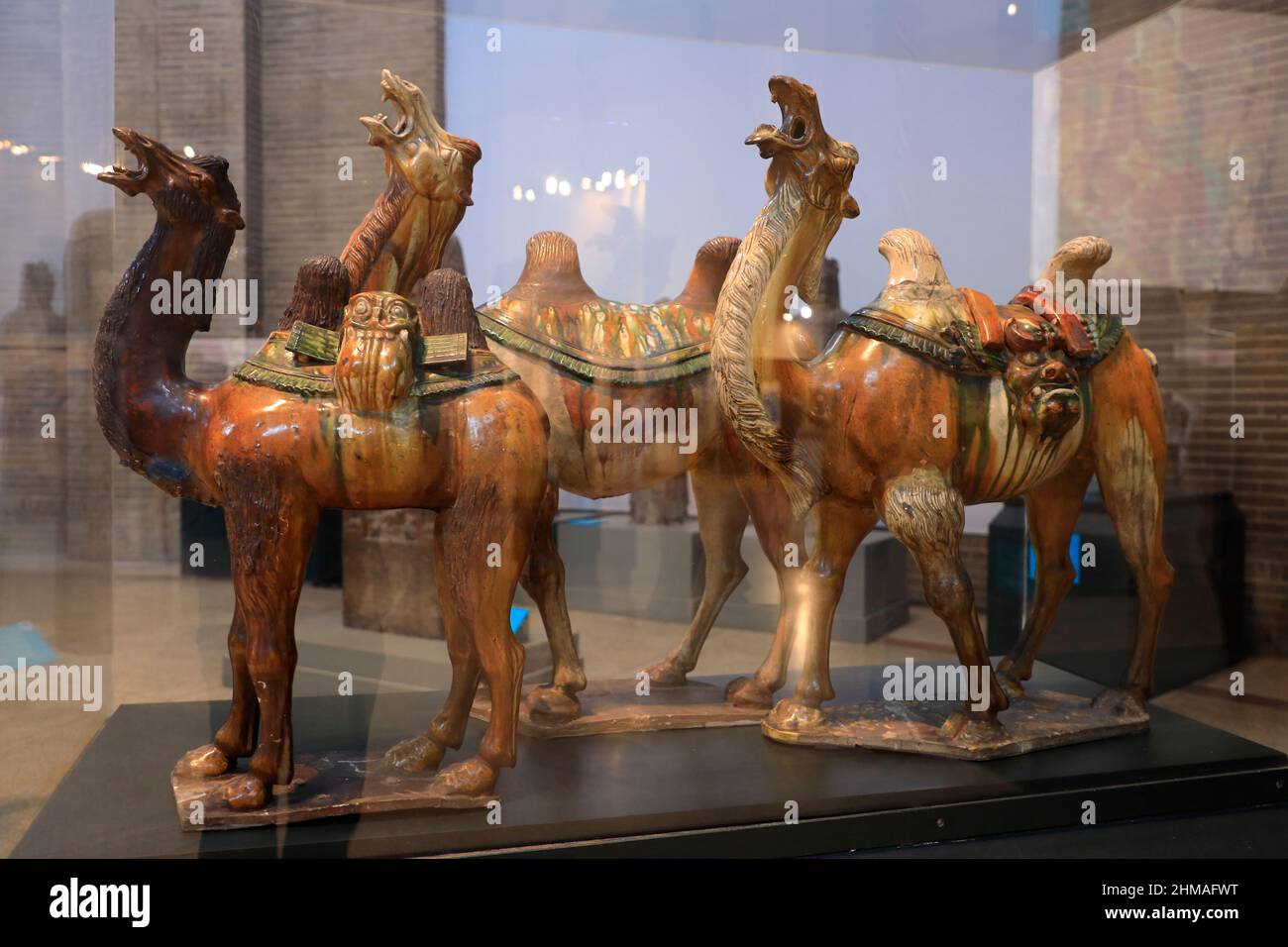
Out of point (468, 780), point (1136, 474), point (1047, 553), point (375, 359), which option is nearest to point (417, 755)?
point (468, 780)

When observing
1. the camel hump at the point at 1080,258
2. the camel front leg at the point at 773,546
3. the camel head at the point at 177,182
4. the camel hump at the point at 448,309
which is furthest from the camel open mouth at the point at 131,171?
the camel hump at the point at 1080,258

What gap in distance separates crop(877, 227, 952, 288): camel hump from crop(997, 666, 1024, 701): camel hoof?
4.08 feet

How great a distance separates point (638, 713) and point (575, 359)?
104cm

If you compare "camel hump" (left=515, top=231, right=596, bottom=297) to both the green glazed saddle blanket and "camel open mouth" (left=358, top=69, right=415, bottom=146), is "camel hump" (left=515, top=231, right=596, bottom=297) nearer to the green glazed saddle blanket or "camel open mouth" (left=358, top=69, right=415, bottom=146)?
"camel open mouth" (left=358, top=69, right=415, bottom=146)

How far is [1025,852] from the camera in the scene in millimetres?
2406

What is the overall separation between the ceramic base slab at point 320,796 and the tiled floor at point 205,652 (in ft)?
4.66

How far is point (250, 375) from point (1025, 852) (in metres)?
2.08

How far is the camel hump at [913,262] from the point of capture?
275cm

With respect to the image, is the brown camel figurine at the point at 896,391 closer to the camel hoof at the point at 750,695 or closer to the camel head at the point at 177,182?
the camel hoof at the point at 750,695

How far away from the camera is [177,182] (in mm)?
2266

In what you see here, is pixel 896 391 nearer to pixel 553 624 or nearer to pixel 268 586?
pixel 553 624

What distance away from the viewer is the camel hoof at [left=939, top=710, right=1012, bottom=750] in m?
2.66

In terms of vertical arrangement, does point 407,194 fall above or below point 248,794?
above
